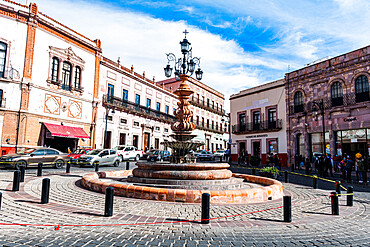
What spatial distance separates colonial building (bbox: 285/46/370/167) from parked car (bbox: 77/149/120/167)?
53.2ft

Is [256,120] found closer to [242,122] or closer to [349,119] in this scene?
[242,122]

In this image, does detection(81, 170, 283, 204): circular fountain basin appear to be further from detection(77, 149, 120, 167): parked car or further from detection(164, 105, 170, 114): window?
detection(164, 105, 170, 114): window

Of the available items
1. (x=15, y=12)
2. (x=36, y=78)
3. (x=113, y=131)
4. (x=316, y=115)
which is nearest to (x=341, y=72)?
(x=316, y=115)

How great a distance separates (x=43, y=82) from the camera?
21.2m

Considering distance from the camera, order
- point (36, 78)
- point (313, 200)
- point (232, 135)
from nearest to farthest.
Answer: point (313, 200), point (36, 78), point (232, 135)

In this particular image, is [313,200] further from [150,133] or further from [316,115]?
[150,133]

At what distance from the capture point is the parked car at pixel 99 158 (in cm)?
1666

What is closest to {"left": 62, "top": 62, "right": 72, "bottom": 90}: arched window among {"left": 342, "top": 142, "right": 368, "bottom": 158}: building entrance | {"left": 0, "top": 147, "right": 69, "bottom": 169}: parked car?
{"left": 0, "top": 147, "right": 69, "bottom": 169}: parked car

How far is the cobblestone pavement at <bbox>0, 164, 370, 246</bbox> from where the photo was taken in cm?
388

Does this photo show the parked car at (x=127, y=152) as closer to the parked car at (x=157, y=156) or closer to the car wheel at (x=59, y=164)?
the parked car at (x=157, y=156)

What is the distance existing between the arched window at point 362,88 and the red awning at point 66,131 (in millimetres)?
23914

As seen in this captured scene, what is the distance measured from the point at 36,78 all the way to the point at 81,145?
7.24m

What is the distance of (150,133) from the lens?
34.1m

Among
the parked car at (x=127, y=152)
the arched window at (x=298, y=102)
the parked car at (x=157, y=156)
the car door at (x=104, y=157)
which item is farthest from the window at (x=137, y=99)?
the arched window at (x=298, y=102)
